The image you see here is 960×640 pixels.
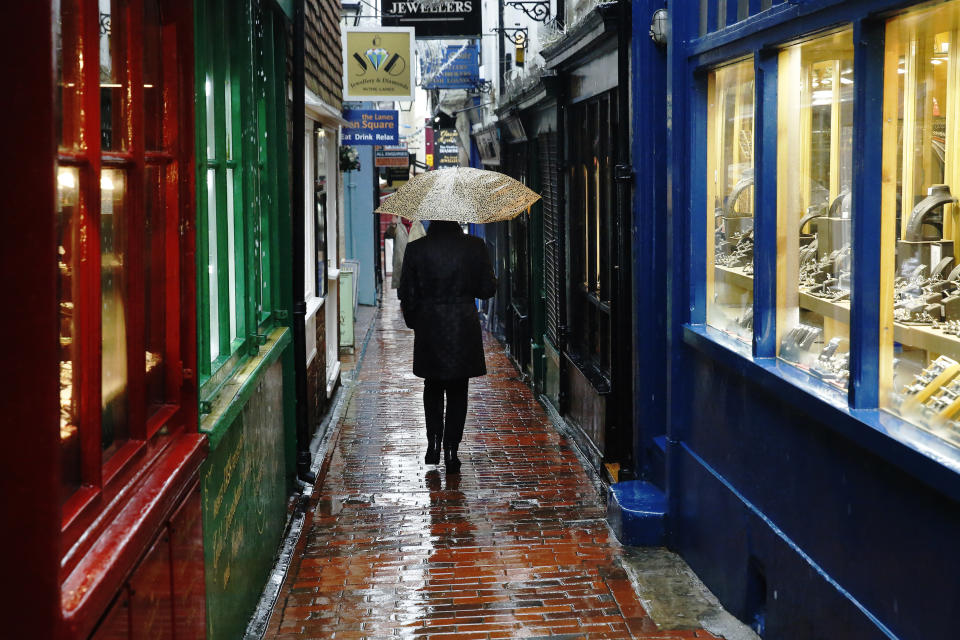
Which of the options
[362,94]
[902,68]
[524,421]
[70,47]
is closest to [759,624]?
[902,68]

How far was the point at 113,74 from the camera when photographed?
10.3 ft

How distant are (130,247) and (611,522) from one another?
4.10m

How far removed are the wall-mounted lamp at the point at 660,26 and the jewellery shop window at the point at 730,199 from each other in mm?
627

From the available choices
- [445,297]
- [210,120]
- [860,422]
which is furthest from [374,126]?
[860,422]

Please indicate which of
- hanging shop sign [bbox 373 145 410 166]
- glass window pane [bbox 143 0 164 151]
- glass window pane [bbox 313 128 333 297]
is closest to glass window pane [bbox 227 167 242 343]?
glass window pane [bbox 143 0 164 151]

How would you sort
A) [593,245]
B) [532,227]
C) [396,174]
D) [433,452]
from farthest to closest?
[396,174] → [532,227] → [593,245] → [433,452]

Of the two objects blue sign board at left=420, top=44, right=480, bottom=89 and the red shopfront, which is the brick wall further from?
blue sign board at left=420, top=44, right=480, bottom=89

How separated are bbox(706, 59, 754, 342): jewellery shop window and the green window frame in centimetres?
226

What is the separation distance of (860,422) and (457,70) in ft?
53.9

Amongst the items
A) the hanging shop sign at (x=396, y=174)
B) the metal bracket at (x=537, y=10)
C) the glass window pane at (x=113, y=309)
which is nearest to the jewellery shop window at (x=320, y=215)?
the metal bracket at (x=537, y=10)

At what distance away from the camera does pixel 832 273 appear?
4.50 meters

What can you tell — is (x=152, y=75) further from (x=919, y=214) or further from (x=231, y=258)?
(x=919, y=214)

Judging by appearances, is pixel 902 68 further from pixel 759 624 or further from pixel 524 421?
pixel 524 421

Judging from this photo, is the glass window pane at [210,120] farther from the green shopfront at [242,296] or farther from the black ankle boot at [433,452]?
the black ankle boot at [433,452]
